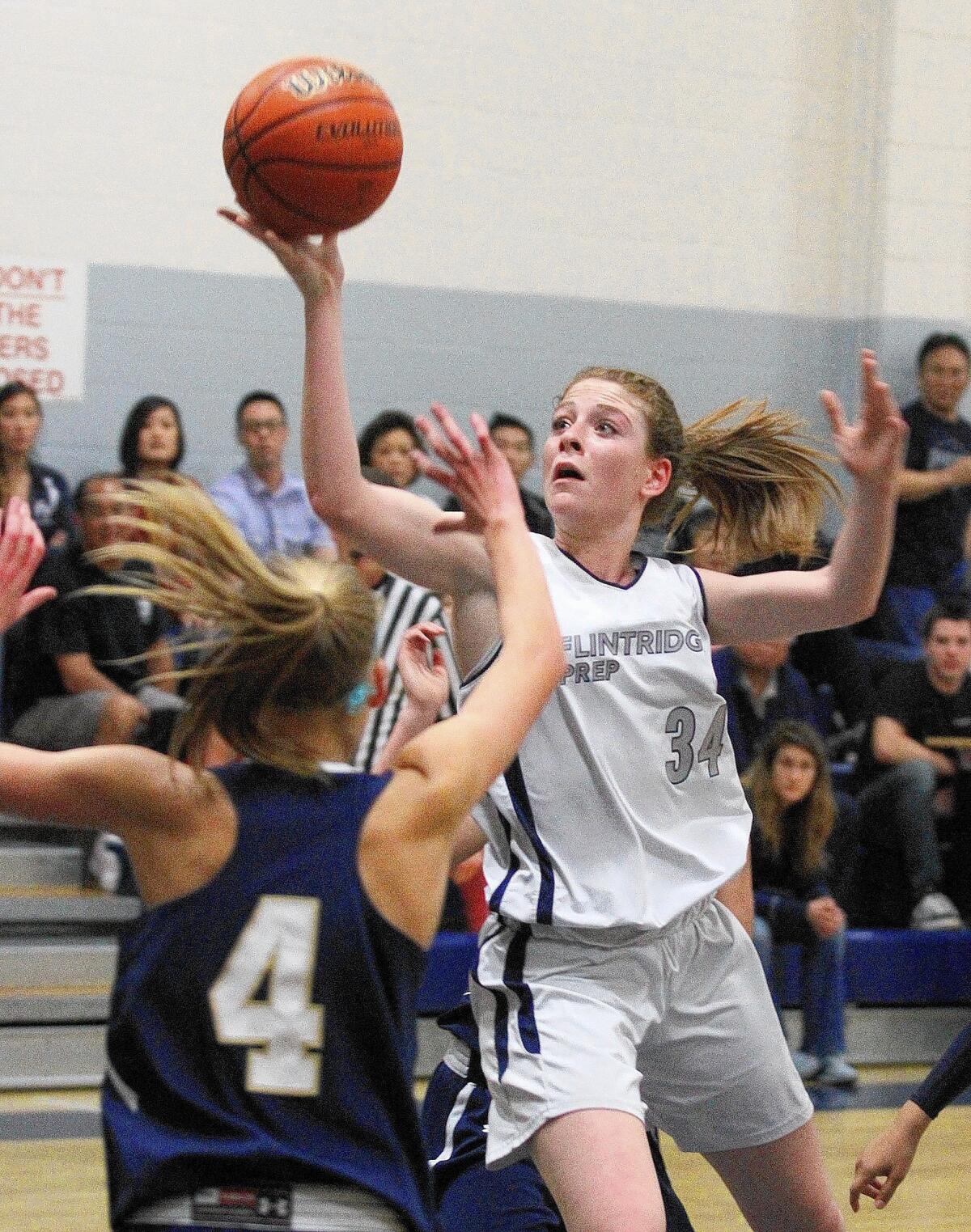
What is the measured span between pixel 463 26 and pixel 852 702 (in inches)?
130

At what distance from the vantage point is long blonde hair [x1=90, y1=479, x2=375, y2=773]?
191cm

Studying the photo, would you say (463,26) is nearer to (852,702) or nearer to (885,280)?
(885,280)

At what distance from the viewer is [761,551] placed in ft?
10.7

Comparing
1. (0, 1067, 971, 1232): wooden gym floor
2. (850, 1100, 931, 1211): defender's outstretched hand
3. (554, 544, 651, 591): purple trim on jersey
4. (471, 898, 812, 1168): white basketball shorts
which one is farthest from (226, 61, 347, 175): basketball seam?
(0, 1067, 971, 1232): wooden gym floor

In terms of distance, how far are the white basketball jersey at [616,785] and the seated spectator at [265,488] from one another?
4258 millimetres

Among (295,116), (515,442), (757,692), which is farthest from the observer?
(515,442)

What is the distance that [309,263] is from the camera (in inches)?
102

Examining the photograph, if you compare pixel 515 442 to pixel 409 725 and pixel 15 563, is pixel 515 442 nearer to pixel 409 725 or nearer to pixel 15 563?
pixel 409 725

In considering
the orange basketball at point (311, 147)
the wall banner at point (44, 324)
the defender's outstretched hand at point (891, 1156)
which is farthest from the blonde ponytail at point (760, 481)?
the wall banner at point (44, 324)

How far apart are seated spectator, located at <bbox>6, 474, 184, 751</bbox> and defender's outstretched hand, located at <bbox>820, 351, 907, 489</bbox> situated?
12.2ft

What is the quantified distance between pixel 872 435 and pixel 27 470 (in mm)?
4582

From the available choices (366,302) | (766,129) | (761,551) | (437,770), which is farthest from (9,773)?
(766,129)

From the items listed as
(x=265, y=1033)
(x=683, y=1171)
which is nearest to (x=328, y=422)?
(x=265, y=1033)

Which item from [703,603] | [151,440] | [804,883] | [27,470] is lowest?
[804,883]
